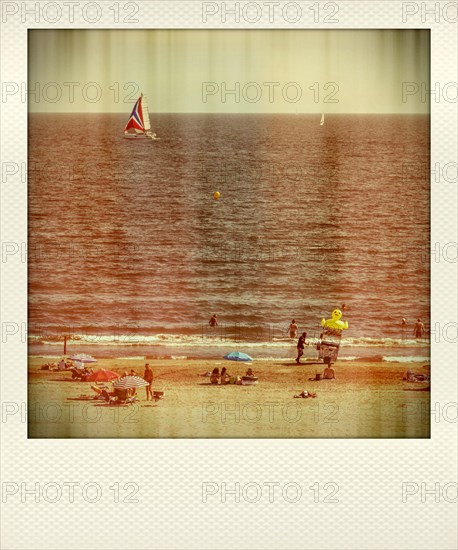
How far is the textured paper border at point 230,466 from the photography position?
520 cm

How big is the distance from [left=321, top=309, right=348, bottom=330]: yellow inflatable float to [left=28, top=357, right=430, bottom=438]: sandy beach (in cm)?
20

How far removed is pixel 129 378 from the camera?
5.28m

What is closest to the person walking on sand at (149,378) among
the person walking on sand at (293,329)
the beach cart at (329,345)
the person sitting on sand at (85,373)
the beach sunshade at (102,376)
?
the beach sunshade at (102,376)

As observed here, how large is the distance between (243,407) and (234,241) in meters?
0.90

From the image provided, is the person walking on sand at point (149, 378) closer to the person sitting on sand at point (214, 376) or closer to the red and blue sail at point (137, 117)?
the person sitting on sand at point (214, 376)

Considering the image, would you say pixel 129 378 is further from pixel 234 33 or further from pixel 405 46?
pixel 405 46

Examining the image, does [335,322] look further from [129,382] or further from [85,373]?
[85,373]

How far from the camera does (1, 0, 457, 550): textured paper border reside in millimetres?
5203

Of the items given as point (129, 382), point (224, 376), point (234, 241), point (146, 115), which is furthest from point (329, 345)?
point (146, 115)

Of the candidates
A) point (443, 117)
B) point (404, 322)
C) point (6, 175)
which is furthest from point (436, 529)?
point (6, 175)

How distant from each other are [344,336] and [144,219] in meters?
1.26

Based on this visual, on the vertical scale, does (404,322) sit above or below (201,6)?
below

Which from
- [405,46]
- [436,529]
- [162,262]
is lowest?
[436,529]

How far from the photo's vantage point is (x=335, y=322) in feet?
17.4
